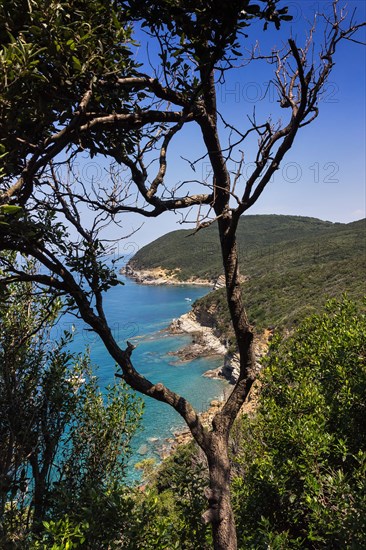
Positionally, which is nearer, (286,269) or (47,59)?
(47,59)

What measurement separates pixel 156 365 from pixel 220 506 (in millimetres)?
41759

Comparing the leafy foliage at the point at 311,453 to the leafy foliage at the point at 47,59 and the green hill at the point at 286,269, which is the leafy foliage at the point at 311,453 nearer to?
the green hill at the point at 286,269

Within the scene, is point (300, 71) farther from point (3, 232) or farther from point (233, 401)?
point (233, 401)

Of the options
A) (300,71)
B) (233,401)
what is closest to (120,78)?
(300,71)

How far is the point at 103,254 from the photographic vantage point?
397cm

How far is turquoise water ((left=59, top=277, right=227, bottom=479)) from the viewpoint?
27.5m

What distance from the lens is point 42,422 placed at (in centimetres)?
586

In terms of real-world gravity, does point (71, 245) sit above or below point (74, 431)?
above

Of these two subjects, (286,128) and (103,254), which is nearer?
(286,128)

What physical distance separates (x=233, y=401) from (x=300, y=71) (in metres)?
3.33

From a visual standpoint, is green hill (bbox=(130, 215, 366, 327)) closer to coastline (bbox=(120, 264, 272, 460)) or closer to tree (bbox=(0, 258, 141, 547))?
coastline (bbox=(120, 264, 272, 460))

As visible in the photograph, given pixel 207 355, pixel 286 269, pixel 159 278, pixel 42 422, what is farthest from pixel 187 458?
pixel 159 278

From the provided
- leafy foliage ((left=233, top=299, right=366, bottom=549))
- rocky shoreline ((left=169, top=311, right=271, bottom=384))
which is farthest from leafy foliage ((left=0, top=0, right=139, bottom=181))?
rocky shoreline ((left=169, top=311, right=271, bottom=384))

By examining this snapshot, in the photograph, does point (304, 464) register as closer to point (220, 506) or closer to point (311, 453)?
point (311, 453)
